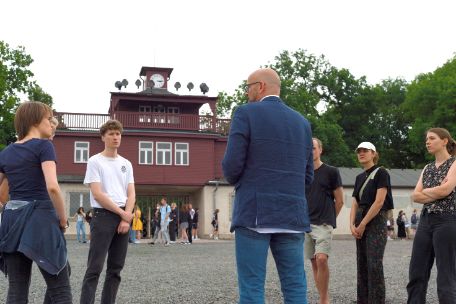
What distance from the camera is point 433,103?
5719 cm

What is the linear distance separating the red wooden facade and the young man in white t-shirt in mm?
40080

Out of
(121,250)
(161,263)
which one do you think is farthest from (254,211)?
(161,263)

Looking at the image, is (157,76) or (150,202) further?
(157,76)

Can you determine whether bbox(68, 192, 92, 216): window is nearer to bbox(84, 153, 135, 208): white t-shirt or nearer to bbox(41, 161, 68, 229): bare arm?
bbox(84, 153, 135, 208): white t-shirt

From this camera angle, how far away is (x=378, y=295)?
7.79m

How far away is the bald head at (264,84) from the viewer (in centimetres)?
523

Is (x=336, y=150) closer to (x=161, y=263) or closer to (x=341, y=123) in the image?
(x=341, y=123)

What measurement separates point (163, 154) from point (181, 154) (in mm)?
1187

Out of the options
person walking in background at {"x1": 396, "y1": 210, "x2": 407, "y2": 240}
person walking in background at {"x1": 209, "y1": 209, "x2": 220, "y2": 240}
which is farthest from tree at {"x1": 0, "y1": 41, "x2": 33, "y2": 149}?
person walking in background at {"x1": 396, "y1": 210, "x2": 407, "y2": 240}

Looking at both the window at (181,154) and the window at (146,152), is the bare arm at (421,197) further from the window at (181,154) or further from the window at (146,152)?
the window at (146,152)

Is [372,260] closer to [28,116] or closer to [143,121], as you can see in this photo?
[28,116]

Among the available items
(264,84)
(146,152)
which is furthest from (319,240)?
(146,152)

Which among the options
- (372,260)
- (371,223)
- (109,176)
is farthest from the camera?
(371,223)

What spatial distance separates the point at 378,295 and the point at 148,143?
137 ft
